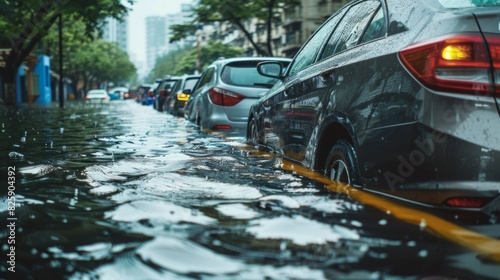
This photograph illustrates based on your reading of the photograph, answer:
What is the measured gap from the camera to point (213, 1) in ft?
101

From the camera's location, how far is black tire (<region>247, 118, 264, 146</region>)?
23.4 feet

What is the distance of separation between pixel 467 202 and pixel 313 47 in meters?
2.77

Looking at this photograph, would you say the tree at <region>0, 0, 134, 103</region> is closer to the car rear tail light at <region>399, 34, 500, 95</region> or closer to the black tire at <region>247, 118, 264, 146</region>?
the black tire at <region>247, 118, 264, 146</region>

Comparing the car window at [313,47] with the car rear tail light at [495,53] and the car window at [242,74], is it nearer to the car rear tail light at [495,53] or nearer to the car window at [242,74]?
the car rear tail light at [495,53]

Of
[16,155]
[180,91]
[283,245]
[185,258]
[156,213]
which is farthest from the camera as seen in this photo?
[180,91]

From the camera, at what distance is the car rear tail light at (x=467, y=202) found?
2.99 metres

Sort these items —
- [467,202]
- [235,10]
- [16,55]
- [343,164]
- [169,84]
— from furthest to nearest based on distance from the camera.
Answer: [235,10], [16,55], [169,84], [343,164], [467,202]

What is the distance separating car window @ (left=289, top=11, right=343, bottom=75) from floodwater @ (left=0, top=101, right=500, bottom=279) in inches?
42.6

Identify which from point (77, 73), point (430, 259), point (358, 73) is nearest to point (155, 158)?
point (358, 73)

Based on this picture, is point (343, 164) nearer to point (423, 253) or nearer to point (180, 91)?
point (423, 253)

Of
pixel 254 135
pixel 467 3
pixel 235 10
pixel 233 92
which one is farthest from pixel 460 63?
pixel 235 10

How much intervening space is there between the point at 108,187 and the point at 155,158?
2.05m

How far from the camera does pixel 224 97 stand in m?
10.0

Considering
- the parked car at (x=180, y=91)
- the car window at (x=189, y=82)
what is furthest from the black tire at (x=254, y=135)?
the car window at (x=189, y=82)
